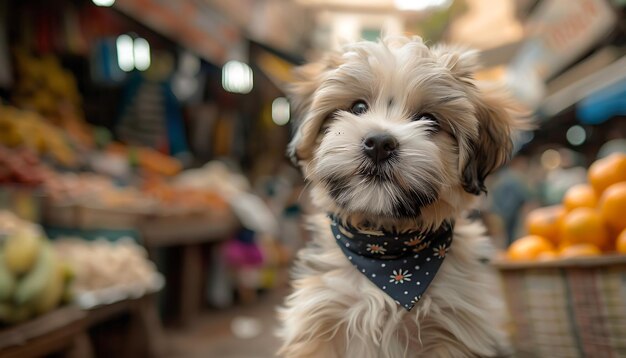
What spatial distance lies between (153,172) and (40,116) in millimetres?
1776

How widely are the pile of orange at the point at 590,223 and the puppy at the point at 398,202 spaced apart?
0.82 m

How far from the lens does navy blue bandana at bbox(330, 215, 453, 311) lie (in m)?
1.87

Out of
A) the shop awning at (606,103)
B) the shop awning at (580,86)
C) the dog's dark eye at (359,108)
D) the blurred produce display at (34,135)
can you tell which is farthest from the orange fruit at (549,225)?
the blurred produce display at (34,135)

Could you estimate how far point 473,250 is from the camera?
6.73 feet

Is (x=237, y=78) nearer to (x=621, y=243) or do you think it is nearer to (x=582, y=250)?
(x=582, y=250)

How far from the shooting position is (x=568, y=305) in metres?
2.37

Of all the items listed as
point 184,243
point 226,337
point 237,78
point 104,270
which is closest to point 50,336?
point 104,270

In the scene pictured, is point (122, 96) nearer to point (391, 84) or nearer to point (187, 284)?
point (187, 284)

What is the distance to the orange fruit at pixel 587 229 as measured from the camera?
255cm

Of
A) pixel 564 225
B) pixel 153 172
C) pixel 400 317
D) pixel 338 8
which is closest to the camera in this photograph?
pixel 400 317

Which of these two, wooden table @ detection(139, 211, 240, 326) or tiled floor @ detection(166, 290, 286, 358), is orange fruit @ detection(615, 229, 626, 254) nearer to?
tiled floor @ detection(166, 290, 286, 358)

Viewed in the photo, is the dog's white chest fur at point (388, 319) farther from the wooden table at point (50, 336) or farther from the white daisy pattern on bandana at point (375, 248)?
the wooden table at point (50, 336)

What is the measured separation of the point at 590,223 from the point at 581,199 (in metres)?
0.29

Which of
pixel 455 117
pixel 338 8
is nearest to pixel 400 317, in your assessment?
pixel 455 117
